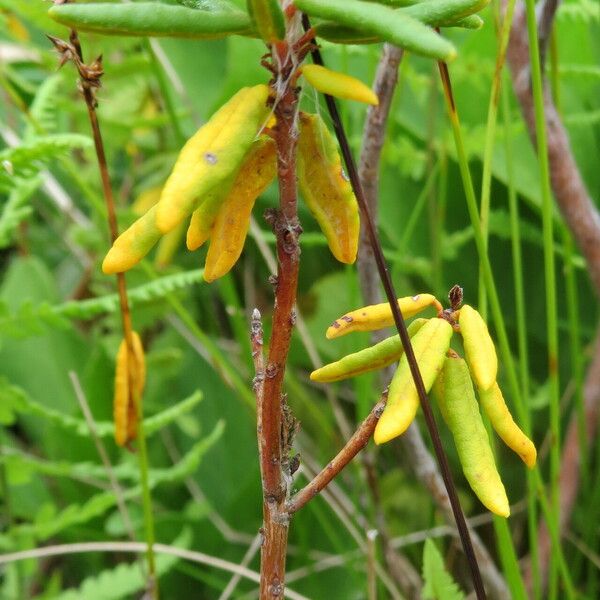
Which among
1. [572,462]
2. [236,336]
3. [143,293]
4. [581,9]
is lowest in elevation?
[572,462]

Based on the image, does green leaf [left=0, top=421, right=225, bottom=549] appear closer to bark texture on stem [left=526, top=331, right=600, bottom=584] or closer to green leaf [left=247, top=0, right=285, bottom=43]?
bark texture on stem [left=526, top=331, right=600, bottom=584]

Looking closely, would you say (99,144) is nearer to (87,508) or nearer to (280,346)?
(280,346)

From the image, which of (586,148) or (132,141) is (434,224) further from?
(132,141)

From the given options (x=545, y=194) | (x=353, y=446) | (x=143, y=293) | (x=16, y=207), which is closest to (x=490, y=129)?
(x=545, y=194)

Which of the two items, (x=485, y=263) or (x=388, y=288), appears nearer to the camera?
(x=388, y=288)

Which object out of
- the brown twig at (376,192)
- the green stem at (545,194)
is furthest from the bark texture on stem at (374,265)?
the green stem at (545,194)

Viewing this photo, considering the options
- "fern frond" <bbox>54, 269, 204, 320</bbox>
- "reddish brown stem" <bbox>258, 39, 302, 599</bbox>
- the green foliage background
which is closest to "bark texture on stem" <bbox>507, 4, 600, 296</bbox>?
the green foliage background
